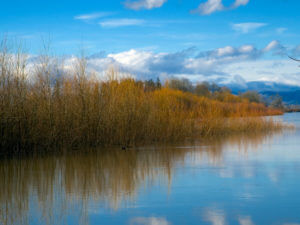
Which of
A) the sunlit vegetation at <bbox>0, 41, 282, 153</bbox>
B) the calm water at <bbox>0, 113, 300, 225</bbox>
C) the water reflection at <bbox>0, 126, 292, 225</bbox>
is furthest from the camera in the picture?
the sunlit vegetation at <bbox>0, 41, 282, 153</bbox>

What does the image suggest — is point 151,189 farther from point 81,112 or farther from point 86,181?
point 81,112

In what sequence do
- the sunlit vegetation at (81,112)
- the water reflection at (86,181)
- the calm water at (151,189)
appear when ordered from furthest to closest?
1. the sunlit vegetation at (81,112)
2. the water reflection at (86,181)
3. the calm water at (151,189)

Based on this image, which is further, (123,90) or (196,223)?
(123,90)

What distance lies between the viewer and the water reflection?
4.10m

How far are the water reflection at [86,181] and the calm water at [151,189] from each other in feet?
0.03

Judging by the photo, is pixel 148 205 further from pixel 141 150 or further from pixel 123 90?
pixel 123 90

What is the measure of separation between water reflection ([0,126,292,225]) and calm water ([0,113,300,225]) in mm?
10

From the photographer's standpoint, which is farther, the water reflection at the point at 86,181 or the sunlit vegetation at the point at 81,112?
the sunlit vegetation at the point at 81,112

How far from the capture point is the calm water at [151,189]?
399 centimetres

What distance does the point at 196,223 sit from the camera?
12.1ft

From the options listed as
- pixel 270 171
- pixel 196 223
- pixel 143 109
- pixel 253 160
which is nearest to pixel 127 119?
pixel 143 109

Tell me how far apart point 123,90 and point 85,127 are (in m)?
1.77

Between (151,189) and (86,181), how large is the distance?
1.11 metres

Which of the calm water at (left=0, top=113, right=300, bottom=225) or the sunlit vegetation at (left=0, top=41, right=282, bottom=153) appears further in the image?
the sunlit vegetation at (left=0, top=41, right=282, bottom=153)
